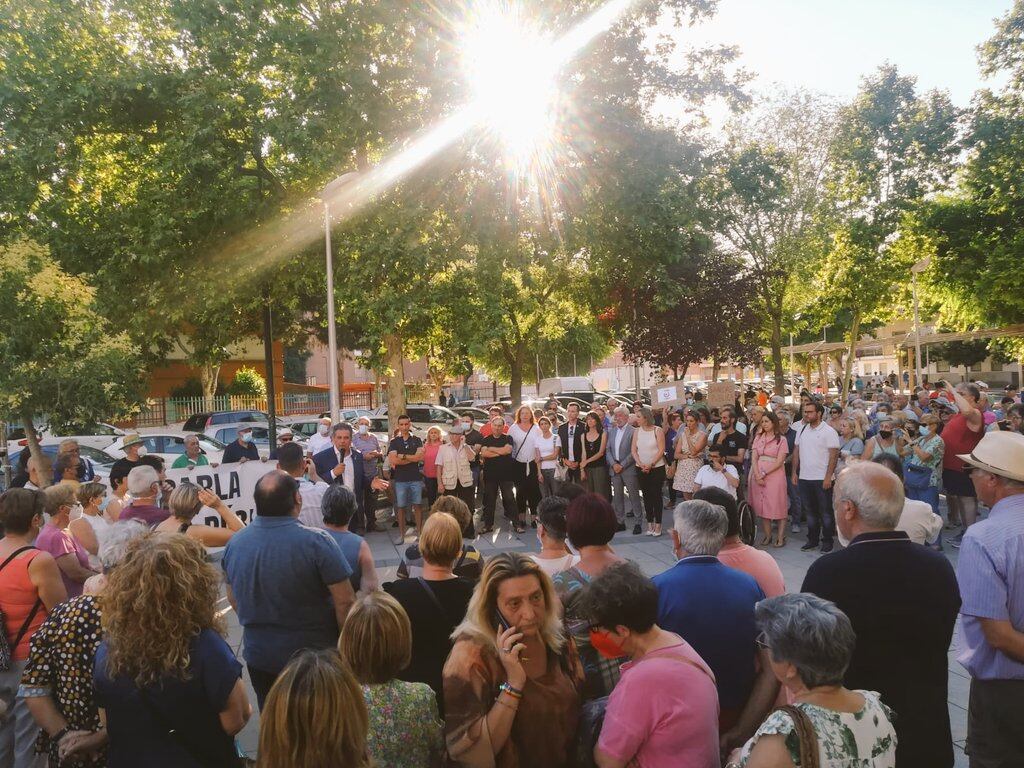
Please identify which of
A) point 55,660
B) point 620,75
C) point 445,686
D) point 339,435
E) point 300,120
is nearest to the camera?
point 445,686

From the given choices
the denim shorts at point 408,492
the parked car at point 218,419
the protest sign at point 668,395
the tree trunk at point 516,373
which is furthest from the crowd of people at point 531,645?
the tree trunk at point 516,373

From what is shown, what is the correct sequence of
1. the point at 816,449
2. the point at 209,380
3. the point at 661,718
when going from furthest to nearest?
the point at 209,380
the point at 816,449
the point at 661,718

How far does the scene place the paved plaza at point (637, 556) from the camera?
499 cm

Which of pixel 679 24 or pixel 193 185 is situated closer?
pixel 193 185

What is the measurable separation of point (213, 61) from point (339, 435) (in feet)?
32.5

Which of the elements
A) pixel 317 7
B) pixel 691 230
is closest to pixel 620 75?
pixel 691 230

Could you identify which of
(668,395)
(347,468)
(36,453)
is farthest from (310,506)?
(668,395)

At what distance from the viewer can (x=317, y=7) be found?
54.1ft

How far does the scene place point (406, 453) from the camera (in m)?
11.4

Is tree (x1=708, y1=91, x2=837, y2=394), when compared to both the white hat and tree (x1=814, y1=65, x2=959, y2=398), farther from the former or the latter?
the white hat

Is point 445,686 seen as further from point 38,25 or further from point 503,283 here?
point 38,25

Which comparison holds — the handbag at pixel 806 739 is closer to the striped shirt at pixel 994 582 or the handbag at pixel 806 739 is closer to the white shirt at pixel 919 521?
the striped shirt at pixel 994 582

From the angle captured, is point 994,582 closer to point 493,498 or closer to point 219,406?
point 493,498

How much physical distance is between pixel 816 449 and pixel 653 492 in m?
2.55
